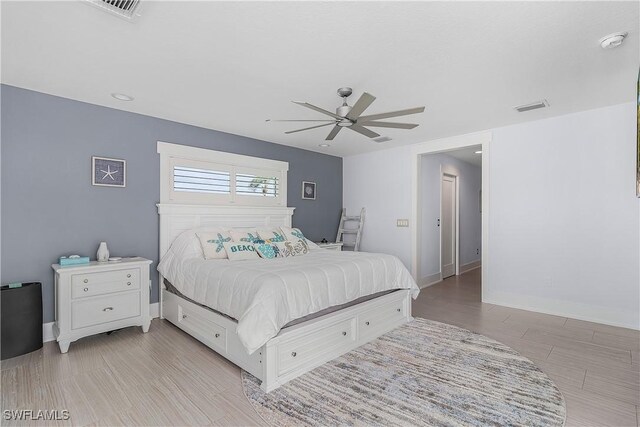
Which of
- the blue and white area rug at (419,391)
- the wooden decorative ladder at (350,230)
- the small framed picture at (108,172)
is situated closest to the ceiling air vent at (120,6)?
the small framed picture at (108,172)

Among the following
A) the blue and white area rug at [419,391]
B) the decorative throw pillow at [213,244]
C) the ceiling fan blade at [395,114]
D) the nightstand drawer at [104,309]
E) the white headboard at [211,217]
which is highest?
the ceiling fan blade at [395,114]

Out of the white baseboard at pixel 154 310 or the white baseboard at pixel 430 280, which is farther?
the white baseboard at pixel 430 280

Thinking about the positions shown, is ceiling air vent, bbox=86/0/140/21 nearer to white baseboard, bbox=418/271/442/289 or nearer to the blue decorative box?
the blue decorative box

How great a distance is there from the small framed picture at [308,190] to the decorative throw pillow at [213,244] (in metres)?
2.07

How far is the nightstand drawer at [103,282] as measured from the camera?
2.75m

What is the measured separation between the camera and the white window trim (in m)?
3.73

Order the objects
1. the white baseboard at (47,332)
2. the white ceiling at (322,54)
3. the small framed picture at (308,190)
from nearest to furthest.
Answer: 1. the white ceiling at (322,54)
2. the white baseboard at (47,332)
3. the small framed picture at (308,190)

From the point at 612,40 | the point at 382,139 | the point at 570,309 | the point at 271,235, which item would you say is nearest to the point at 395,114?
the point at 612,40

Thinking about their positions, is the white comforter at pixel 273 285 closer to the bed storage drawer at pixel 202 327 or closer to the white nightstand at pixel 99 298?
the bed storage drawer at pixel 202 327

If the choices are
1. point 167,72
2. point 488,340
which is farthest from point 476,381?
point 167,72

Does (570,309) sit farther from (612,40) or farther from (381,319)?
(612,40)

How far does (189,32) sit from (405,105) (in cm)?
213

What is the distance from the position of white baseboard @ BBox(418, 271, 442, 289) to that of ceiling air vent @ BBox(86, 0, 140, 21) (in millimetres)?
4938

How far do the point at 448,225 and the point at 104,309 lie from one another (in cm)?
573
